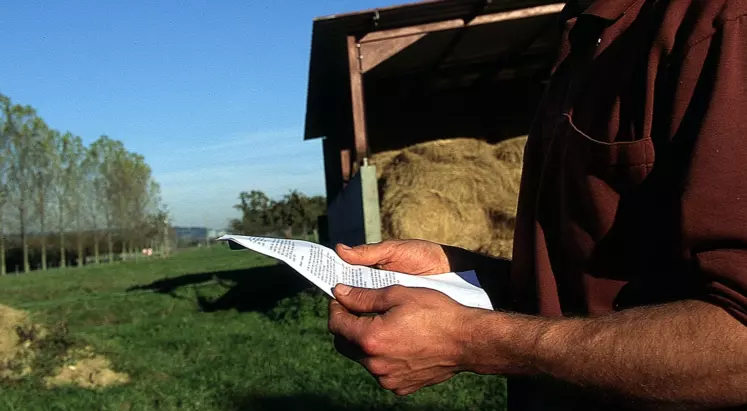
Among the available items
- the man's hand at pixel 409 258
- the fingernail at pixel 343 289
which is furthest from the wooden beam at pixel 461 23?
the fingernail at pixel 343 289

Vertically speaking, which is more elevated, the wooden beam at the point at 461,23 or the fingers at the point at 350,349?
the wooden beam at the point at 461,23

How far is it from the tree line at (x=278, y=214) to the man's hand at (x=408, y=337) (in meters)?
49.1

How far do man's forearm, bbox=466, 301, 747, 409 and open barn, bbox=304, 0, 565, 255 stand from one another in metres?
5.81

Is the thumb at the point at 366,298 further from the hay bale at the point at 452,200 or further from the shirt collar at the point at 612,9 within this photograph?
the hay bale at the point at 452,200

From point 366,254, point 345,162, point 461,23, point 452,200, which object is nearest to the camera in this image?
point 366,254

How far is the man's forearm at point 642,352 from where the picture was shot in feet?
3.28

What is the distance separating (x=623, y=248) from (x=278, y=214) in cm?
5059

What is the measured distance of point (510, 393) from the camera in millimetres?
1669

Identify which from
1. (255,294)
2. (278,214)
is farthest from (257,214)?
(255,294)

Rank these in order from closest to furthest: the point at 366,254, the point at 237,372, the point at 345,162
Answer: the point at 366,254
the point at 237,372
the point at 345,162

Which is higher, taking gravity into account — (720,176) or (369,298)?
(720,176)

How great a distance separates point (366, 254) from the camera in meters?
1.83

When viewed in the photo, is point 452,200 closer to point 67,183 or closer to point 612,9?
point 612,9

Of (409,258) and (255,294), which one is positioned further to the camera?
(255,294)
